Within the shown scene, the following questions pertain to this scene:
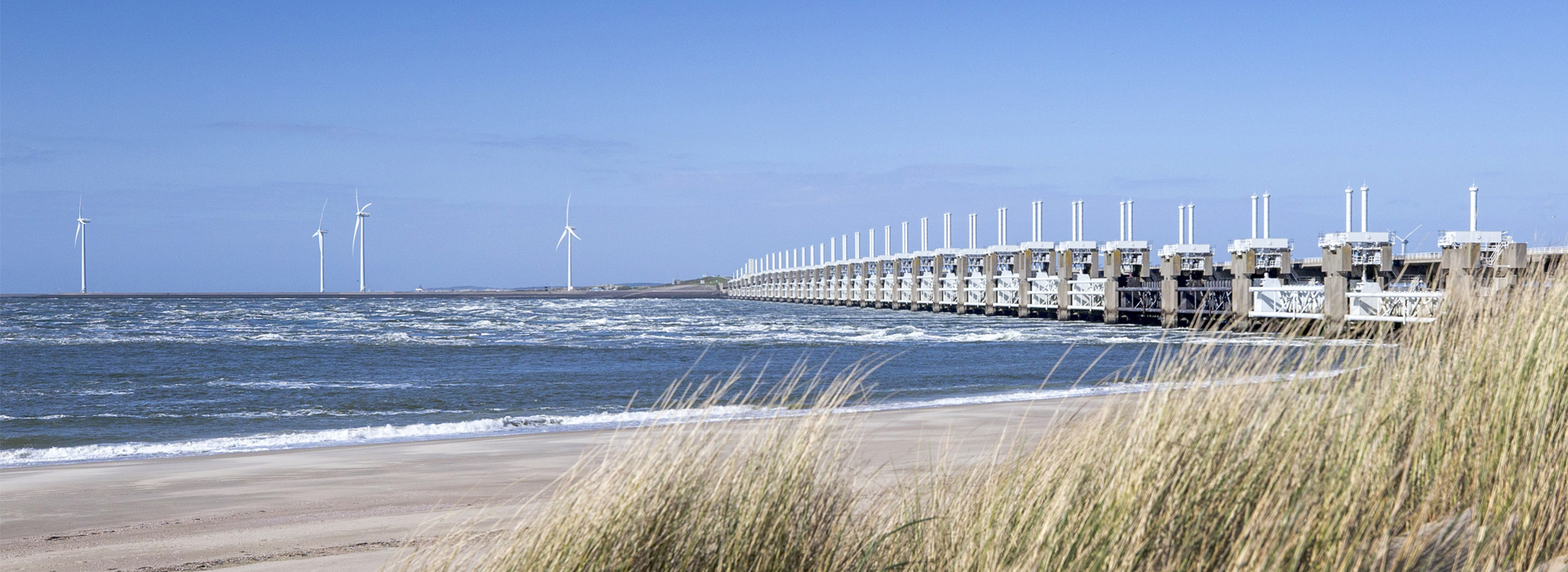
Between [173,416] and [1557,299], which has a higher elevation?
[1557,299]

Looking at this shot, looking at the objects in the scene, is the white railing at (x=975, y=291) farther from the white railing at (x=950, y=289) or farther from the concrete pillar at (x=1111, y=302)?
the concrete pillar at (x=1111, y=302)

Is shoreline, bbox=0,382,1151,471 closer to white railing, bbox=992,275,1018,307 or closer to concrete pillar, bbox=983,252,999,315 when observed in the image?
white railing, bbox=992,275,1018,307

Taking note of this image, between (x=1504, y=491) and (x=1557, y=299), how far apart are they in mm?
1886

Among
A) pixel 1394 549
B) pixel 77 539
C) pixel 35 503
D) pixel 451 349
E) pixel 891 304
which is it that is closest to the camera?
pixel 1394 549

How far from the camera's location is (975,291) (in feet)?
238

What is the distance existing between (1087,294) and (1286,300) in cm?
1624

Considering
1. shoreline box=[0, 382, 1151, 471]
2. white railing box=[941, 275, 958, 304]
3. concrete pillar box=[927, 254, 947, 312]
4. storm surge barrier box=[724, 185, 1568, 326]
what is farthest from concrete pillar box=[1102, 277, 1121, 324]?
shoreline box=[0, 382, 1151, 471]

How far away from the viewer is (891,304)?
94.9m

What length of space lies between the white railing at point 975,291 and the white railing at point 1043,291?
8.38 m

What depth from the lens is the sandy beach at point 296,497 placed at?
6.80 m

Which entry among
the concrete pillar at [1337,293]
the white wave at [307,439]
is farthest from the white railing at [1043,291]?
the white wave at [307,439]

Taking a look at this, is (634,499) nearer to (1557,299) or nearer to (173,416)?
(1557,299)

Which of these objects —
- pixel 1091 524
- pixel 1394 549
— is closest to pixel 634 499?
pixel 1091 524

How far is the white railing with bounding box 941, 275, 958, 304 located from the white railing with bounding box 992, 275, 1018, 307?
8.28m
